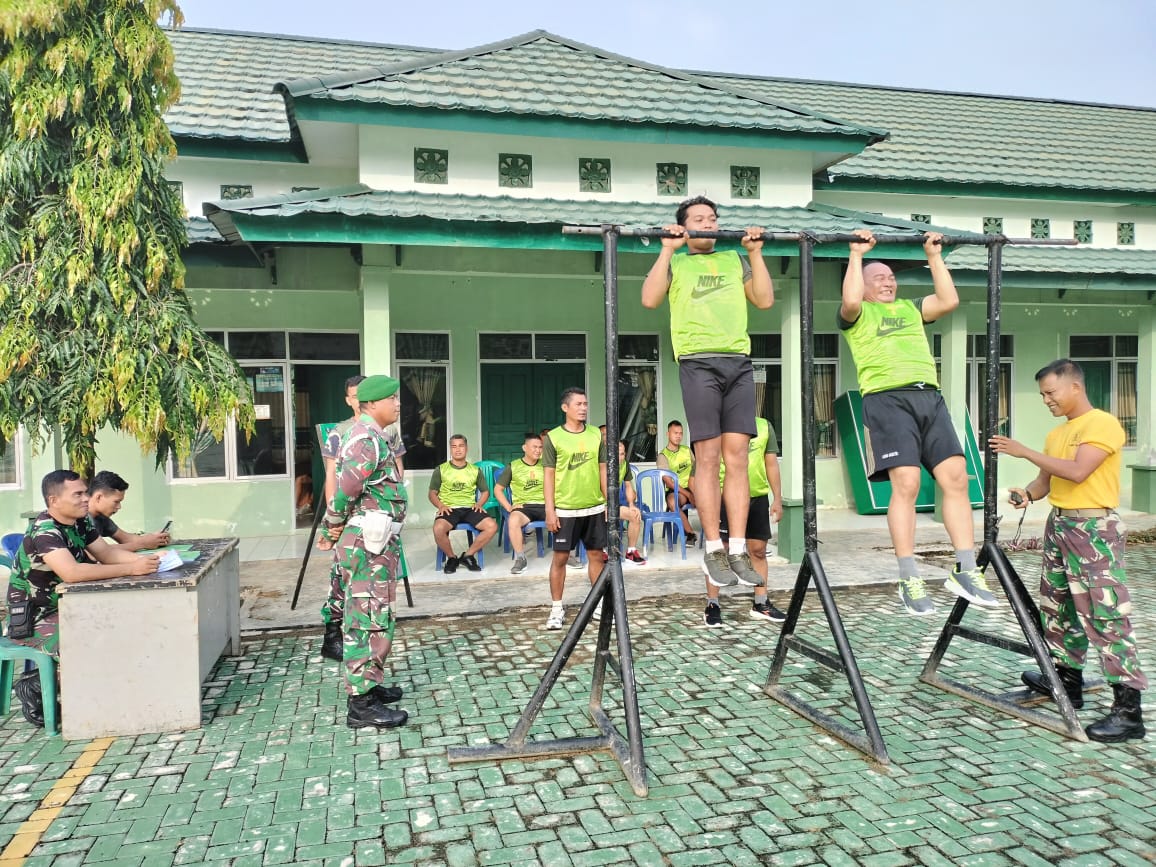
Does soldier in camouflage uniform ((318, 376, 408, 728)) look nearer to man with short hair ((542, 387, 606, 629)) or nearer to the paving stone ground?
the paving stone ground

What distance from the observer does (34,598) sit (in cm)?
447

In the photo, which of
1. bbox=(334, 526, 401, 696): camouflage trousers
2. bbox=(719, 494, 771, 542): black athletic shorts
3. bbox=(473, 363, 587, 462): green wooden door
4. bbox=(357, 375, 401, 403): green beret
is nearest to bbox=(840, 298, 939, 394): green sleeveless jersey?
bbox=(719, 494, 771, 542): black athletic shorts

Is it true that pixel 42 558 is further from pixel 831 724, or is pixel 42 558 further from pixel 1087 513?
pixel 1087 513

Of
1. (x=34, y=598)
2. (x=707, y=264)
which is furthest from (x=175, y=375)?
(x=707, y=264)

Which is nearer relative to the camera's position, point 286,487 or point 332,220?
point 332,220

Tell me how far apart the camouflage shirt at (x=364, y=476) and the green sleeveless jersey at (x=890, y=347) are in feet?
8.73

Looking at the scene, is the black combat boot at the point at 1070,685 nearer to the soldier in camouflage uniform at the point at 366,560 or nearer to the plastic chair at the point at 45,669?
the soldier in camouflage uniform at the point at 366,560

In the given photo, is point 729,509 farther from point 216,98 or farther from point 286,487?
point 216,98

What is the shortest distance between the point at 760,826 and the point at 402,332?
27.8ft

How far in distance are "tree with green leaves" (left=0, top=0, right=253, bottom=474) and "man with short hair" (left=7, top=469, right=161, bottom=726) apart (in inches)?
49.5

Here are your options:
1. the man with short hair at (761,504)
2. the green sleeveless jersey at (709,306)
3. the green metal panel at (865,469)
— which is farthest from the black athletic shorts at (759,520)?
the green metal panel at (865,469)

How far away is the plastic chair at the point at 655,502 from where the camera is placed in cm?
880

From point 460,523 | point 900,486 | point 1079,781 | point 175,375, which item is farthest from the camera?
point 460,523

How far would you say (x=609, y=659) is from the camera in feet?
13.6
